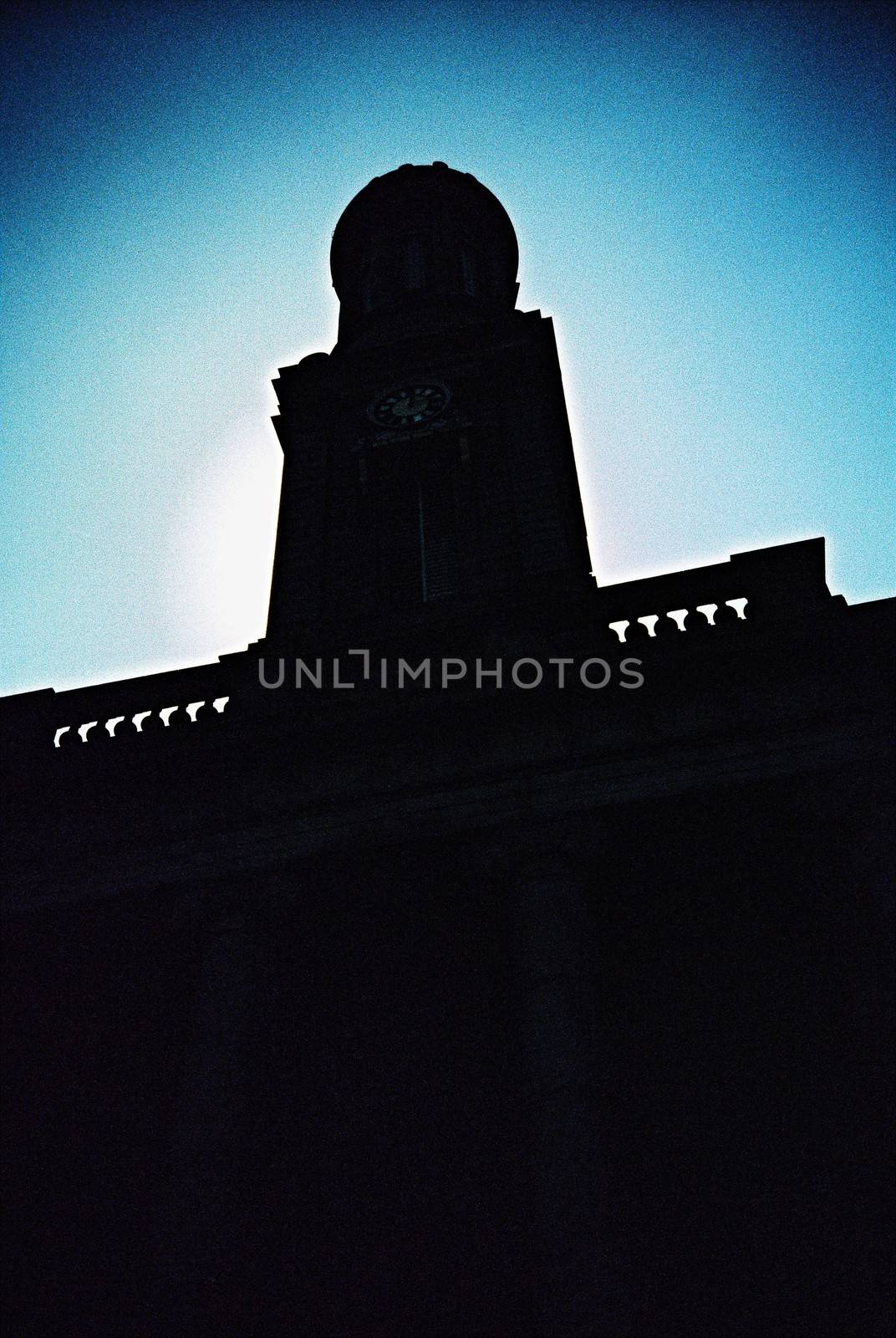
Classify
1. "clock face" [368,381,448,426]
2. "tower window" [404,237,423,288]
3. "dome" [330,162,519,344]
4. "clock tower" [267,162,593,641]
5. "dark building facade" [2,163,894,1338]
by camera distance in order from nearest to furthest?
"dark building facade" [2,163,894,1338], "clock tower" [267,162,593,641], "clock face" [368,381,448,426], "dome" [330,162,519,344], "tower window" [404,237,423,288]

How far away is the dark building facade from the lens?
508 inches

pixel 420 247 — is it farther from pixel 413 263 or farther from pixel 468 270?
pixel 468 270

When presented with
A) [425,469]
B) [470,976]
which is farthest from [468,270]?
[470,976]

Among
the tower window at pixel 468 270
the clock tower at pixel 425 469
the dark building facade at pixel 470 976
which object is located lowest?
the dark building facade at pixel 470 976

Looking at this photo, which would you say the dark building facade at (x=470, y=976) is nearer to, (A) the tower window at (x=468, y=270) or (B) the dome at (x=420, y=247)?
(B) the dome at (x=420, y=247)

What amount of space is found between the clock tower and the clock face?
4 cm

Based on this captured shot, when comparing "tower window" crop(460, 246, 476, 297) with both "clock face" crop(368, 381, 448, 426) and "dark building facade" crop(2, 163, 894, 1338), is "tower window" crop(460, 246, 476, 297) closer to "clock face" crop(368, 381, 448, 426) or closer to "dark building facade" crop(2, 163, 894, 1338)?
"clock face" crop(368, 381, 448, 426)

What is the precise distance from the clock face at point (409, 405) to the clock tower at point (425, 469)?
4 cm

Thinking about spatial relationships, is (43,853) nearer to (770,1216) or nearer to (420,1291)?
(420,1291)

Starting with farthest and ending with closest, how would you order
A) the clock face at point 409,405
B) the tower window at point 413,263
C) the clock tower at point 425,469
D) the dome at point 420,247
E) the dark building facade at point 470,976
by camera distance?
the tower window at point 413,263 < the dome at point 420,247 < the clock face at point 409,405 < the clock tower at point 425,469 < the dark building facade at point 470,976

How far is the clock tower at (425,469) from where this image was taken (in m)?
22.6

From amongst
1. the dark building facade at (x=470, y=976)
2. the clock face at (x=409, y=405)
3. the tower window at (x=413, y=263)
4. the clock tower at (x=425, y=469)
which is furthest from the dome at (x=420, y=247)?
the dark building facade at (x=470, y=976)

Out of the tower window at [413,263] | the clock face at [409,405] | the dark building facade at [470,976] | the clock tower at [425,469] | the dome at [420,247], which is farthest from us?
the tower window at [413,263]

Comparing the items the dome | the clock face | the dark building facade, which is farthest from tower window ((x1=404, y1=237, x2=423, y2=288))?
the dark building facade
